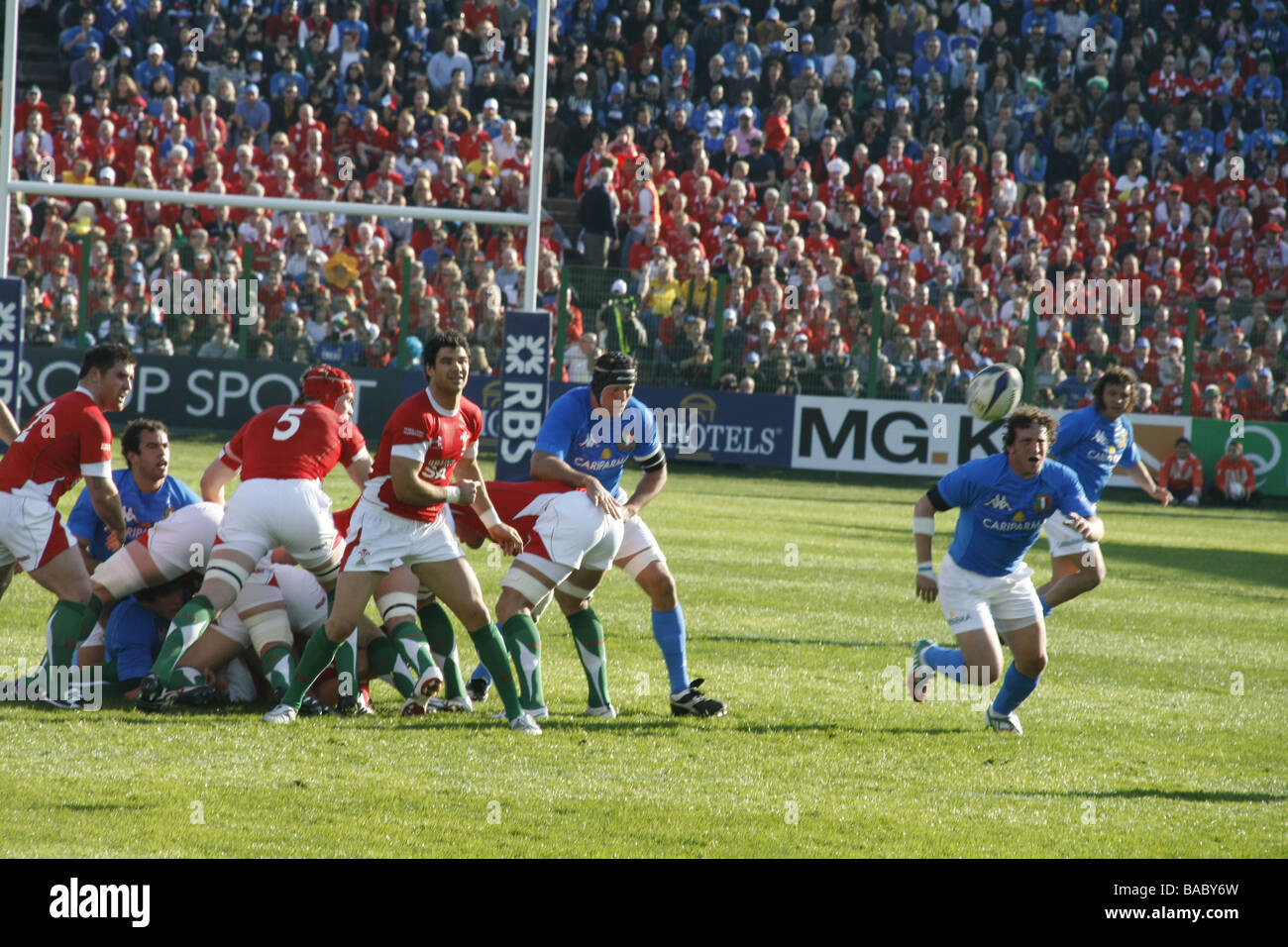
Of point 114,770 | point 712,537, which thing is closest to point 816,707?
point 114,770

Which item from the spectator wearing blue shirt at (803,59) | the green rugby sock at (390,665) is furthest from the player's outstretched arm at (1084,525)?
the spectator wearing blue shirt at (803,59)

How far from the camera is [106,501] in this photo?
25.0 ft

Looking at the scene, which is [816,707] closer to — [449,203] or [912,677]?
[912,677]

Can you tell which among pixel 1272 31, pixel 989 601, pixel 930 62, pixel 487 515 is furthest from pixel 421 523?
pixel 1272 31

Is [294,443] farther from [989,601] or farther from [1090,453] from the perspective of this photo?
[1090,453]

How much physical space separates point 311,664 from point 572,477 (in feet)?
5.15

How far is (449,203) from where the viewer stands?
2198cm

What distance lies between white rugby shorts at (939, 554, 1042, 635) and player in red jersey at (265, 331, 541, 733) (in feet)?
8.17

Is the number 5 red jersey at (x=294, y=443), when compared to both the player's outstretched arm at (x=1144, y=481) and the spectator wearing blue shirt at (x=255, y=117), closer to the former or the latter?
the player's outstretched arm at (x=1144, y=481)

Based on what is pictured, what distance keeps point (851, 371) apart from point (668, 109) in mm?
6334

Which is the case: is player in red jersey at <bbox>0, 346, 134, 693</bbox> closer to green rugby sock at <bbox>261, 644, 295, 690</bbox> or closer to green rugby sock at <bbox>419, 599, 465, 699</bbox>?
green rugby sock at <bbox>261, 644, 295, 690</bbox>

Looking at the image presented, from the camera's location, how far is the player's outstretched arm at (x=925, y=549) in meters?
7.82

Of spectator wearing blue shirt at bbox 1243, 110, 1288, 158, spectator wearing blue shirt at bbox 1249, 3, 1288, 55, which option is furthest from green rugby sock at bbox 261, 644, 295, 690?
spectator wearing blue shirt at bbox 1249, 3, 1288, 55

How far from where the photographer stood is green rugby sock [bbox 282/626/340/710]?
23.4 feet
